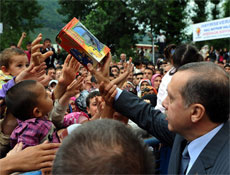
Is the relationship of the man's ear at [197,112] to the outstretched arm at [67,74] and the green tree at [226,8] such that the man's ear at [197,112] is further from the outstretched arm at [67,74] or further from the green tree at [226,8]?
the green tree at [226,8]

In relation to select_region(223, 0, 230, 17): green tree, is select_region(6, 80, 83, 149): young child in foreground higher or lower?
lower

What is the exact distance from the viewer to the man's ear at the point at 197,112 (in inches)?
57.4

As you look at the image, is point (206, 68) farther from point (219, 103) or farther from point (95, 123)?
point (95, 123)

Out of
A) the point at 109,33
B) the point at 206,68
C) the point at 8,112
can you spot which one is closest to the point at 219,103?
the point at 206,68

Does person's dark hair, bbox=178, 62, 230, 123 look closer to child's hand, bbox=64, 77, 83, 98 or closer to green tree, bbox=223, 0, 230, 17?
child's hand, bbox=64, 77, 83, 98

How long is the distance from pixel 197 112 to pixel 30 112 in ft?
3.71

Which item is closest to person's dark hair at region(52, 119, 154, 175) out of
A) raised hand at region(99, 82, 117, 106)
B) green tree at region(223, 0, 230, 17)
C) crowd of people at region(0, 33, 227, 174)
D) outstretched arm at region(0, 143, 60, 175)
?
crowd of people at region(0, 33, 227, 174)

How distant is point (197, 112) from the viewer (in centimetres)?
147

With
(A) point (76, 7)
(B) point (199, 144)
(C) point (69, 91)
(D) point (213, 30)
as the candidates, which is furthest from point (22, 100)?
(A) point (76, 7)

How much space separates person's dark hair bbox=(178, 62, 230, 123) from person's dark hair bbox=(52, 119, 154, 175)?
0.78 metres

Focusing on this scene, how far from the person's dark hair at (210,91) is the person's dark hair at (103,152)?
78 centimetres

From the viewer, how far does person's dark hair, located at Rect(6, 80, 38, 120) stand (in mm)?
1847

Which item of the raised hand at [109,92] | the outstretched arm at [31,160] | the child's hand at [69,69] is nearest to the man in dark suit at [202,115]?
the raised hand at [109,92]

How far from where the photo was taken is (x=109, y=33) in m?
27.5
